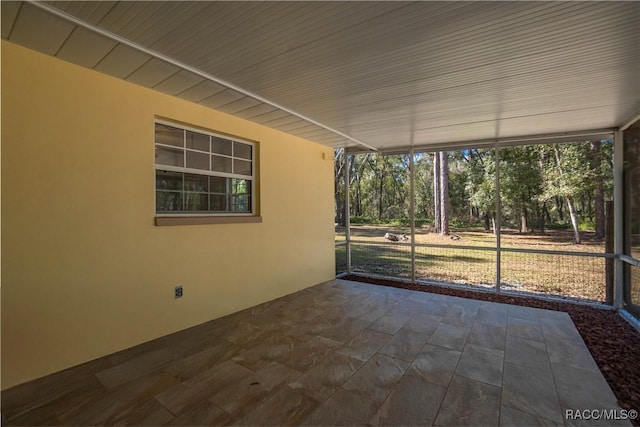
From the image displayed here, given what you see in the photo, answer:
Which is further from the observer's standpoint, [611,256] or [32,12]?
[611,256]

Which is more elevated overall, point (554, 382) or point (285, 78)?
point (285, 78)

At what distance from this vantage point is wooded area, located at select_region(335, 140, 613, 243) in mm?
8016

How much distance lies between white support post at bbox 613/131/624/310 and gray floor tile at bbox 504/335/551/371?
215cm

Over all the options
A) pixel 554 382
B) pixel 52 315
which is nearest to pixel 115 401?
pixel 52 315

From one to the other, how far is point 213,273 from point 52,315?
146 centimetres

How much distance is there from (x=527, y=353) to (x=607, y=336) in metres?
1.29

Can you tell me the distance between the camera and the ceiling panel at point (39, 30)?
1781 millimetres

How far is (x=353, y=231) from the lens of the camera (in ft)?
21.6

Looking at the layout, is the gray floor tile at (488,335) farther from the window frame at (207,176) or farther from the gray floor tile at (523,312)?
the window frame at (207,176)

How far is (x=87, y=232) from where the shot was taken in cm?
245

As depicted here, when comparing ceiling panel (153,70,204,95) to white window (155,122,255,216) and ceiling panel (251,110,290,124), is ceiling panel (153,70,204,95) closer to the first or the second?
white window (155,122,255,216)

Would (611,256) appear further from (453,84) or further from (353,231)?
(353,231)

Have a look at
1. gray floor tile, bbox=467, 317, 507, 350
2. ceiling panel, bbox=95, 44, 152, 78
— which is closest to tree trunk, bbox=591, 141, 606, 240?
gray floor tile, bbox=467, 317, 507, 350

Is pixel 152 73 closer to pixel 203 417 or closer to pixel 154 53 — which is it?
pixel 154 53
